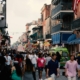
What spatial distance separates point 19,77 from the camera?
11211 mm

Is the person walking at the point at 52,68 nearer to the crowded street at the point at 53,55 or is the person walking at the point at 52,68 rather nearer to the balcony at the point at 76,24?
the crowded street at the point at 53,55

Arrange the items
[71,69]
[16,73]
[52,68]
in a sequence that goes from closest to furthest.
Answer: [16,73]
[71,69]
[52,68]

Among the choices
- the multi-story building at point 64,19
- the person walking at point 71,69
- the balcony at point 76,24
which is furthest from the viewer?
the multi-story building at point 64,19

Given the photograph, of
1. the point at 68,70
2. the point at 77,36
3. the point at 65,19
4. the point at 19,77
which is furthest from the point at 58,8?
the point at 19,77

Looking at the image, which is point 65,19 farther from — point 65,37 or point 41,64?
point 41,64

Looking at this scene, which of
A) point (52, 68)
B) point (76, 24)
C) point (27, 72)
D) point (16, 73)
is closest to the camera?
point (16, 73)

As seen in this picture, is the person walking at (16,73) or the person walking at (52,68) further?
the person walking at (52,68)

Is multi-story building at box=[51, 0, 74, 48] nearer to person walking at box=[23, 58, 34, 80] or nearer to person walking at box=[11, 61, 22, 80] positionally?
person walking at box=[23, 58, 34, 80]

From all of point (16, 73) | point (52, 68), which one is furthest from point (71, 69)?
point (16, 73)

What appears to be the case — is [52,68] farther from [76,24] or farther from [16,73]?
[76,24]

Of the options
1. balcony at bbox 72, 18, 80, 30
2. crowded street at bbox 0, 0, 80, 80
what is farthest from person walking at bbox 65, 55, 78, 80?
balcony at bbox 72, 18, 80, 30

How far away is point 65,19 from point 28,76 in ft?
168

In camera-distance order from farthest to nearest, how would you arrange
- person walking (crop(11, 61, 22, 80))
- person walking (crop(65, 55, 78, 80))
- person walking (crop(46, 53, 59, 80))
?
person walking (crop(46, 53, 59, 80))
person walking (crop(65, 55, 78, 80))
person walking (crop(11, 61, 22, 80))

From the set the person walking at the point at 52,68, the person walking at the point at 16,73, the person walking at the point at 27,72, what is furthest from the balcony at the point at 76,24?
the person walking at the point at 16,73
